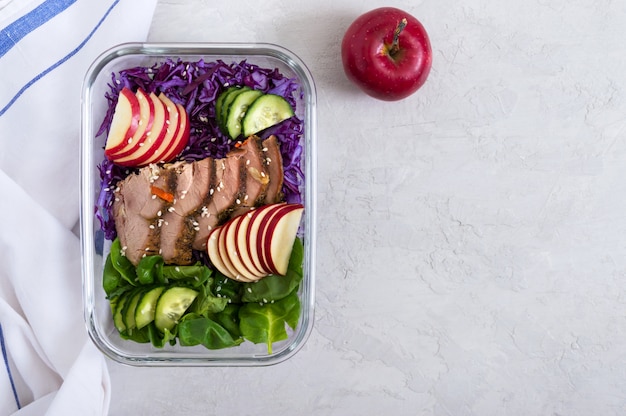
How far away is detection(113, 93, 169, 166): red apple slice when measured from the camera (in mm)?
1546

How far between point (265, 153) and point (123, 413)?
90 centimetres

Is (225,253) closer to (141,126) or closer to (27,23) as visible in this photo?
(141,126)

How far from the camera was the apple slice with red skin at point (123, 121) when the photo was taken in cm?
152

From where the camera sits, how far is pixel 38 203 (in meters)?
1.65

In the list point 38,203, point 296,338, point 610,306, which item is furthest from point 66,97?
point 610,306

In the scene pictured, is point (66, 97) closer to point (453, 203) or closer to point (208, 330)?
point (208, 330)

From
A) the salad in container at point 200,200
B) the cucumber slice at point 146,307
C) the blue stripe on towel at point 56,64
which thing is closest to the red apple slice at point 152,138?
the salad in container at point 200,200

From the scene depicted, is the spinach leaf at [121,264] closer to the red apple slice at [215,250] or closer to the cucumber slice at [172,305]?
the cucumber slice at [172,305]

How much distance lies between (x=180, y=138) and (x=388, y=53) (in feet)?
1.94

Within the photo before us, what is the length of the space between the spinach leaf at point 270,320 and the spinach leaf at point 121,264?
0.31 m

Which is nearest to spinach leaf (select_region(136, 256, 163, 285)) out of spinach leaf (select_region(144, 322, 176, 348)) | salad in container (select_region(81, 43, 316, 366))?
salad in container (select_region(81, 43, 316, 366))

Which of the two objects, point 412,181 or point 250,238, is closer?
point 250,238

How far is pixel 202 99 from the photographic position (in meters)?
1.63

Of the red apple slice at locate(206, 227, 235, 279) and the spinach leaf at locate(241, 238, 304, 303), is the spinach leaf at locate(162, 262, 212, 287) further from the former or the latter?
the spinach leaf at locate(241, 238, 304, 303)
